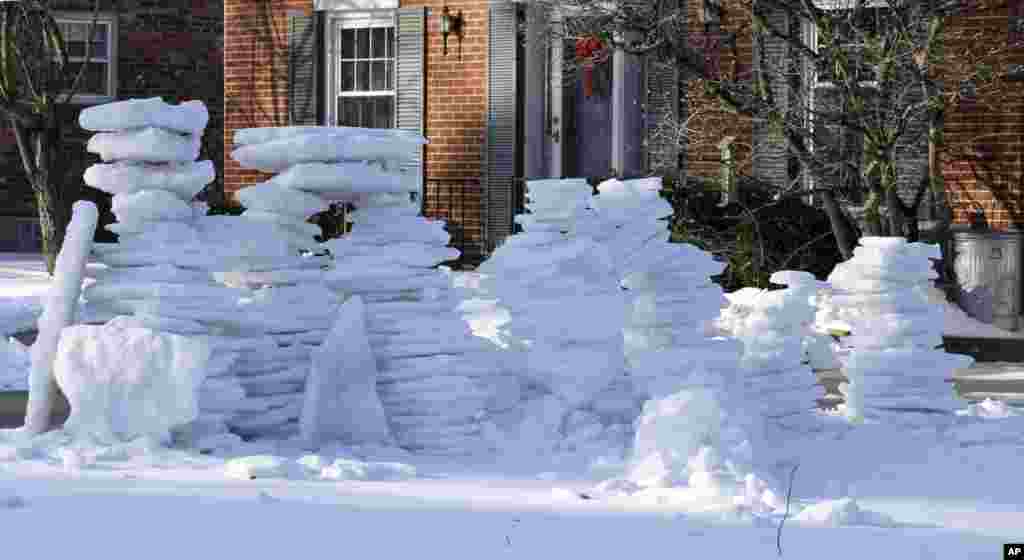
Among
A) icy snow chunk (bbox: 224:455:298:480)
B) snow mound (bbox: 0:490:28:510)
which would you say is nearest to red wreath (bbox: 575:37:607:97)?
icy snow chunk (bbox: 224:455:298:480)

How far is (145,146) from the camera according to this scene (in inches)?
319

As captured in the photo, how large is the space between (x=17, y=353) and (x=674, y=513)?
268 inches

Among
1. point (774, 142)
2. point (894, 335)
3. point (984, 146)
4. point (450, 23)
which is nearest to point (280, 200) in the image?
point (894, 335)

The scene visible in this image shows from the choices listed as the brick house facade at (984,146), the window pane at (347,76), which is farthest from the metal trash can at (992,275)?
the window pane at (347,76)

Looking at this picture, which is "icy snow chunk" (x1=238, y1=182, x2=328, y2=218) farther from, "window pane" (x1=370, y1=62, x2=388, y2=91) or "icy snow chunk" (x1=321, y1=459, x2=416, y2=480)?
"window pane" (x1=370, y1=62, x2=388, y2=91)

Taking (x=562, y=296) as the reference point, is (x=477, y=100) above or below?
above

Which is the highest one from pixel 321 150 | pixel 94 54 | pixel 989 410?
pixel 94 54

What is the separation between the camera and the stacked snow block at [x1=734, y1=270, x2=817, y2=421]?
954 centimetres

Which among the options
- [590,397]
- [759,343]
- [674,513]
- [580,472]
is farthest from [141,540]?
[759,343]

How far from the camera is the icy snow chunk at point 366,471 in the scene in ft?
23.5

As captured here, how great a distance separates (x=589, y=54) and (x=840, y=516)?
36.3 feet

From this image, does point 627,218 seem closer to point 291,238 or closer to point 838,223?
point 291,238

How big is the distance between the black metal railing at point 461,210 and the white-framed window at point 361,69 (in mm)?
1016

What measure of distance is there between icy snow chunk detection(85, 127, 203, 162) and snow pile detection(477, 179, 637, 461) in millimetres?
1696
